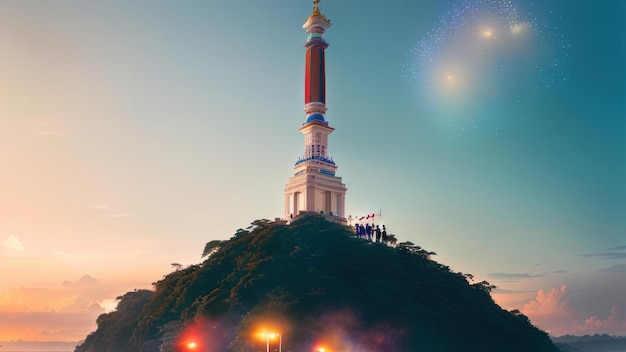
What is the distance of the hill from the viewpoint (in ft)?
Answer: 195

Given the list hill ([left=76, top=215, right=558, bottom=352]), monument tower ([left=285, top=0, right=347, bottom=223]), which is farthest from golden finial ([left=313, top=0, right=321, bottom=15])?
hill ([left=76, top=215, right=558, bottom=352])

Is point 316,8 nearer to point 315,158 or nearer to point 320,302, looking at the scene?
point 315,158

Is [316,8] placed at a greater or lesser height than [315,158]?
greater

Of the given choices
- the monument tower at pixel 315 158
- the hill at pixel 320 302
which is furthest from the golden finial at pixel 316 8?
the hill at pixel 320 302

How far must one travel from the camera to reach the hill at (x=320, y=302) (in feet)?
195

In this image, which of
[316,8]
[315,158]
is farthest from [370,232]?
[316,8]

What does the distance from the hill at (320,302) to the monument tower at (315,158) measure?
22.8 ft

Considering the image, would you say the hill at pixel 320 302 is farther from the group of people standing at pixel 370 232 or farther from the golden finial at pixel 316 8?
the golden finial at pixel 316 8

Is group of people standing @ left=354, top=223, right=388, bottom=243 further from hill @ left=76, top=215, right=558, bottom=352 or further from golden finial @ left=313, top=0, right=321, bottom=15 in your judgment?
golden finial @ left=313, top=0, right=321, bottom=15

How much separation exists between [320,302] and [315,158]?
30.4 meters

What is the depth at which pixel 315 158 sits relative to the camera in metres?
87.3

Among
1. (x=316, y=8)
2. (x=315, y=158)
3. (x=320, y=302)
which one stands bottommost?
(x=320, y=302)

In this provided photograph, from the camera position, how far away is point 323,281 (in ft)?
209

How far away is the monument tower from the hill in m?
6.95
